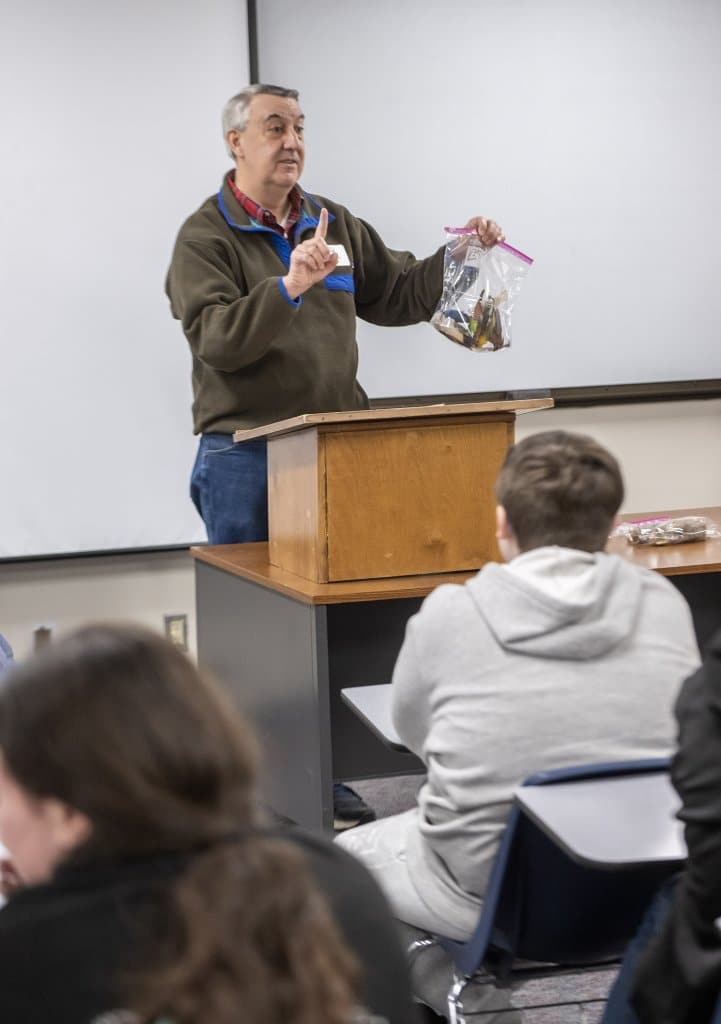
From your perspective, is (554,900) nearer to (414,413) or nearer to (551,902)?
(551,902)

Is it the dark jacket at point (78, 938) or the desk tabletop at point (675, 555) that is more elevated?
the desk tabletop at point (675, 555)

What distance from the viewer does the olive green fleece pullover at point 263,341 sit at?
10.2 feet

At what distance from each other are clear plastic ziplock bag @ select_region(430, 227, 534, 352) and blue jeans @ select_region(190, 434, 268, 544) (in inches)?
22.5

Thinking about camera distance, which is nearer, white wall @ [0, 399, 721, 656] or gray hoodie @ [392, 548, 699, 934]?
gray hoodie @ [392, 548, 699, 934]

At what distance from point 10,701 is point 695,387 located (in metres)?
4.16

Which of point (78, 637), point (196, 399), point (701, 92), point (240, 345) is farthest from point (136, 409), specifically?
point (78, 637)

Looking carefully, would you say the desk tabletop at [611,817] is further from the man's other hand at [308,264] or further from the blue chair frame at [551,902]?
Result: the man's other hand at [308,264]

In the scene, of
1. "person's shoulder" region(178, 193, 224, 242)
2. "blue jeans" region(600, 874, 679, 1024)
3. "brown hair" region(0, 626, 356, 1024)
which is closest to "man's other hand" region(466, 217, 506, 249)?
"person's shoulder" region(178, 193, 224, 242)

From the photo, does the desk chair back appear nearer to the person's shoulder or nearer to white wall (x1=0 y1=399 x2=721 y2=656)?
the person's shoulder

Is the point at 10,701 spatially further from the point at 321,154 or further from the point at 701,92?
the point at 701,92

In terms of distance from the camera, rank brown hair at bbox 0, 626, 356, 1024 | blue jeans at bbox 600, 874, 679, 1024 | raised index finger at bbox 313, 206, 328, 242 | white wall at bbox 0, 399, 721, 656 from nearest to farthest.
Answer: brown hair at bbox 0, 626, 356, 1024
blue jeans at bbox 600, 874, 679, 1024
raised index finger at bbox 313, 206, 328, 242
white wall at bbox 0, 399, 721, 656

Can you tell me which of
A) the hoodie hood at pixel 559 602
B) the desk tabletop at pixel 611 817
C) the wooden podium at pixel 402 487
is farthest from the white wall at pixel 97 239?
the desk tabletop at pixel 611 817

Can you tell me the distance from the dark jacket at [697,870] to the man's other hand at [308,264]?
1795 mm

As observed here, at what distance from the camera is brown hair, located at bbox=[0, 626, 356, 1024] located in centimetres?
73
